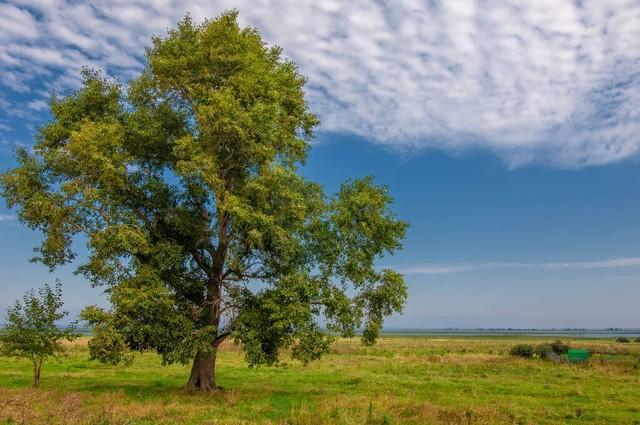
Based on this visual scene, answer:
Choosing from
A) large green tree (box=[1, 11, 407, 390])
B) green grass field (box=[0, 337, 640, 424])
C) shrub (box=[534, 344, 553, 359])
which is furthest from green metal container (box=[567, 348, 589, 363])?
large green tree (box=[1, 11, 407, 390])

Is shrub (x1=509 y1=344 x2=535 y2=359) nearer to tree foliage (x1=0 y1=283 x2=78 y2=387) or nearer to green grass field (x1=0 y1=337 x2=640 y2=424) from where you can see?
green grass field (x1=0 y1=337 x2=640 y2=424)

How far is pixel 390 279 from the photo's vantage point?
2694 centimetres

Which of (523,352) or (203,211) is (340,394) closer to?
(203,211)

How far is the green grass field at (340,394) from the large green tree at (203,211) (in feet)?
9.42

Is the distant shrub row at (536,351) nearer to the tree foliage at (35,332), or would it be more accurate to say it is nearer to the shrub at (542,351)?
the shrub at (542,351)

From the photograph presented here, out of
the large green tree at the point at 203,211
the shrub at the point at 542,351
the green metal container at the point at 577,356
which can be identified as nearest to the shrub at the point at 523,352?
the shrub at the point at 542,351

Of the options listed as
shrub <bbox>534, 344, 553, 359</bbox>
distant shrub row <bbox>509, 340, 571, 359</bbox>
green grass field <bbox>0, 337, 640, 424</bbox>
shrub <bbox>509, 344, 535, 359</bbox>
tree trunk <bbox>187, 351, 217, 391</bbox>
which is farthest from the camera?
shrub <bbox>509, 344, 535, 359</bbox>

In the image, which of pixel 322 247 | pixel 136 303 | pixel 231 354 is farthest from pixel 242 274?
pixel 231 354

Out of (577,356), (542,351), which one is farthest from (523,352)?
(577,356)

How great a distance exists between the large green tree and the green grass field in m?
2.87

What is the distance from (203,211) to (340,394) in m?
12.1

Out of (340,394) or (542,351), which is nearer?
(340,394)

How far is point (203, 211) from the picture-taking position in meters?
28.2

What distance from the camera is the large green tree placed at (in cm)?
Answer: 2419
